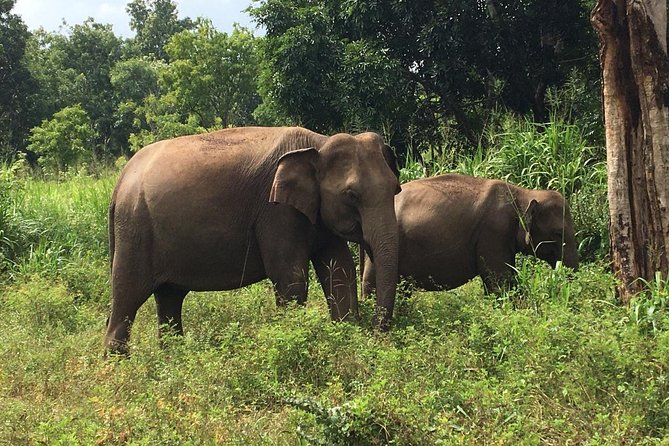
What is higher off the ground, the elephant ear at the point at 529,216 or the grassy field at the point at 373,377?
the elephant ear at the point at 529,216

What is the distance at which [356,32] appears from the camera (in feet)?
49.0

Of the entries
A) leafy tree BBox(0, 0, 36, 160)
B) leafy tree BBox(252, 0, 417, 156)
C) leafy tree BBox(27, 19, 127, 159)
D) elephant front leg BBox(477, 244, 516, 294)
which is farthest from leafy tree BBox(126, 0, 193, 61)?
elephant front leg BBox(477, 244, 516, 294)

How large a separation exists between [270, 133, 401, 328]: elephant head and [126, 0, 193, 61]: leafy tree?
51.4 m

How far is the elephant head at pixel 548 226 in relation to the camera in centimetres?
697

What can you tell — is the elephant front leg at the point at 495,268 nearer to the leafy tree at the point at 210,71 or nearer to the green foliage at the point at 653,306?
the green foliage at the point at 653,306

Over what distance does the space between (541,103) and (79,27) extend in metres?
34.8

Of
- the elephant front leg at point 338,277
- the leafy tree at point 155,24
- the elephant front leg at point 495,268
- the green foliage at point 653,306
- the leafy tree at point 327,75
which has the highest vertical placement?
the leafy tree at point 155,24

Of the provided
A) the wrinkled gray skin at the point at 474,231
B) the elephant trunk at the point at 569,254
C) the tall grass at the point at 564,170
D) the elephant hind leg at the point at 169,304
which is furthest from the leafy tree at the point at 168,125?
the elephant trunk at the point at 569,254

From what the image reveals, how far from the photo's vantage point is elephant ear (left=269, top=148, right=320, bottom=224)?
539 cm

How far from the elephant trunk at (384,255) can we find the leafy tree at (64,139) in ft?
76.5

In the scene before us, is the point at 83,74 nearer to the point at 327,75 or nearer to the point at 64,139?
the point at 64,139

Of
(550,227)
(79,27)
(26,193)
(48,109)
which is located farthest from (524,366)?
(79,27)

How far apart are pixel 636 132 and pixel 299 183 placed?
2426 millimetres

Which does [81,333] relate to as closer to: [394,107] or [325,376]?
[325,376]
